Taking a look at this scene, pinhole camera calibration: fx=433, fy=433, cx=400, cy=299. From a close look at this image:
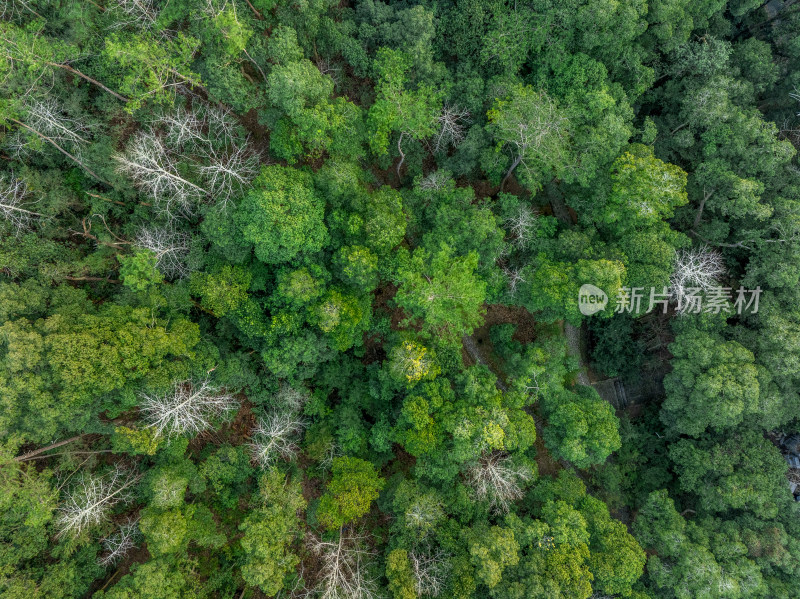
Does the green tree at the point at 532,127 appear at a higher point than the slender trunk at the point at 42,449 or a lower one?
higher

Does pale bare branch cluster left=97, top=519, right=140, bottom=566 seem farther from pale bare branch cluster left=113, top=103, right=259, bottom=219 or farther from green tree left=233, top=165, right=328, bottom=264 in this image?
pale bare branch cluster left=113, top=103, right=259, bottom=219

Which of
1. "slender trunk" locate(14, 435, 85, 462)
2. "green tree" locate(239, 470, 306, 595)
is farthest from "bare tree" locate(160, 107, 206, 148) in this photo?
"green tree" locate(239, 470, 306, 595)

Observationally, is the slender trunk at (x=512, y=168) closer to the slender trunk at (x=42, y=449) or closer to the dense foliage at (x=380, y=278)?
the dense foliage at (x=380, y=278)

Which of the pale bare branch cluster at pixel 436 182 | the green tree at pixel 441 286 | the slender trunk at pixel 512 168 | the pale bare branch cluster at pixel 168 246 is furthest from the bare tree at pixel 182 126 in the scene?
the slender trunk at pixel 512 168

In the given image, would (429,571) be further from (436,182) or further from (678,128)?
(678,128)

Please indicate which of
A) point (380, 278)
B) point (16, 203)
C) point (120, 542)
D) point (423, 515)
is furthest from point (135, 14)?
point (423, 515)

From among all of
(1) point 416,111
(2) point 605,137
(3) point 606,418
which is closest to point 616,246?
(2) point 605,137
